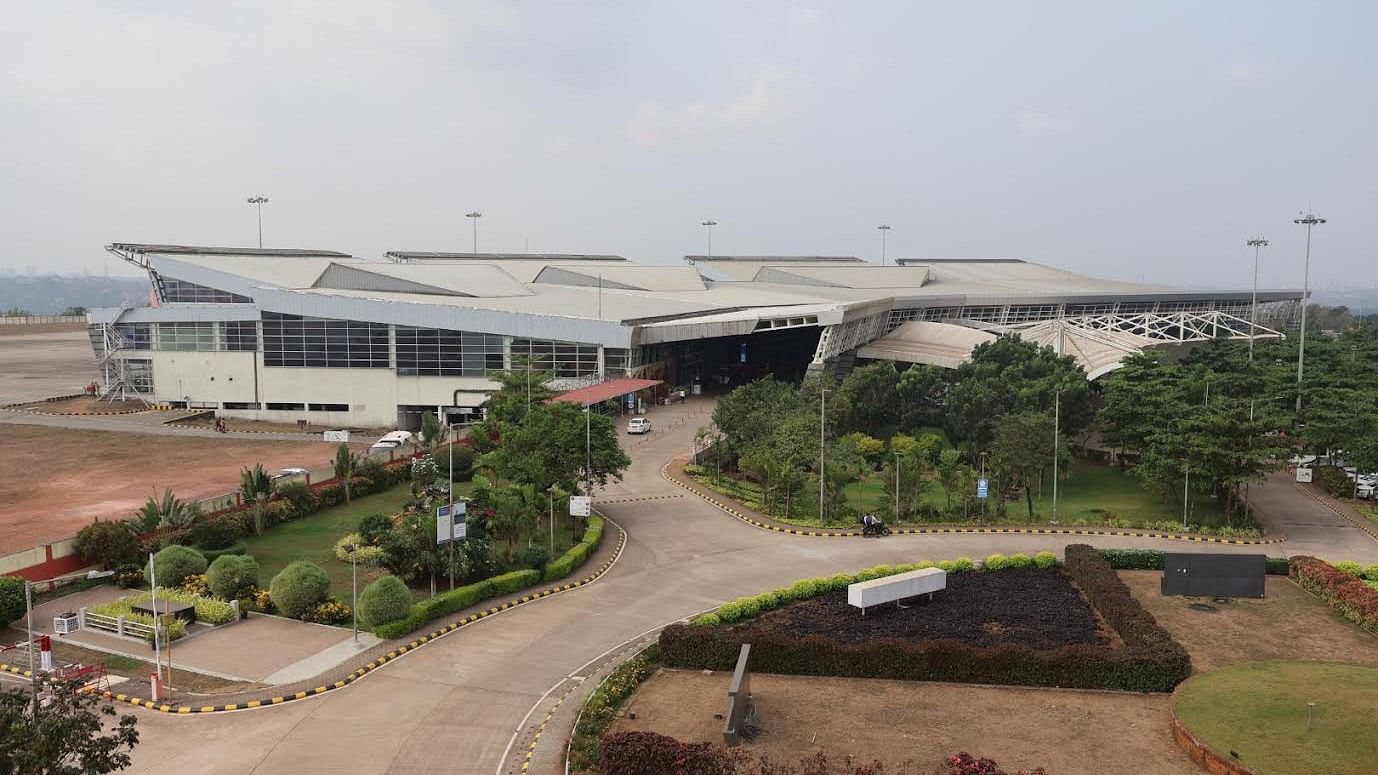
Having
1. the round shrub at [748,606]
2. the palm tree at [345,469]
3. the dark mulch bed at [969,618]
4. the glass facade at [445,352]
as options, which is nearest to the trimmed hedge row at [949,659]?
the dark mulch bed at [969,618]

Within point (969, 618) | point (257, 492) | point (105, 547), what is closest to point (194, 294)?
point (257, 492)

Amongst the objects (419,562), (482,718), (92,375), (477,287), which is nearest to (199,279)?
(477,287)

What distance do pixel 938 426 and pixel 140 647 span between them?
35.8 meters

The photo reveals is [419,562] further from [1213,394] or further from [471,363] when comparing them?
[1213,394]

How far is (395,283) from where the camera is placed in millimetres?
65875

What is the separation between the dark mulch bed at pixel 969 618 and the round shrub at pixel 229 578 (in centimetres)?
1215

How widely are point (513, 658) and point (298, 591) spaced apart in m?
5.67

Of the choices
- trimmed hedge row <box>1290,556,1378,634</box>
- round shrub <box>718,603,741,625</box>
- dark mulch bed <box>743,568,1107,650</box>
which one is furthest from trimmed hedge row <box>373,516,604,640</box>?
trimmed hedge row <box>1290,556,1378,634</box>

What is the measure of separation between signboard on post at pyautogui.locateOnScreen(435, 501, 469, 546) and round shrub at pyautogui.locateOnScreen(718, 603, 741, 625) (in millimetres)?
7003

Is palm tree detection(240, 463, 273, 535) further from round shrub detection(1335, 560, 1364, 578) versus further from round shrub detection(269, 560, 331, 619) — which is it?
round shrub detection(1335, 560, 1364, 578)

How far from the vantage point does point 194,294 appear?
63844mm

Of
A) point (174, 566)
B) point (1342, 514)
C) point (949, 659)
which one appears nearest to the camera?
point (949, 659)

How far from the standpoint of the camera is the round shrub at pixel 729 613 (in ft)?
80.2

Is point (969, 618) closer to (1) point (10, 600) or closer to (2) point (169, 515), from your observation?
(1) point (10, 600)
